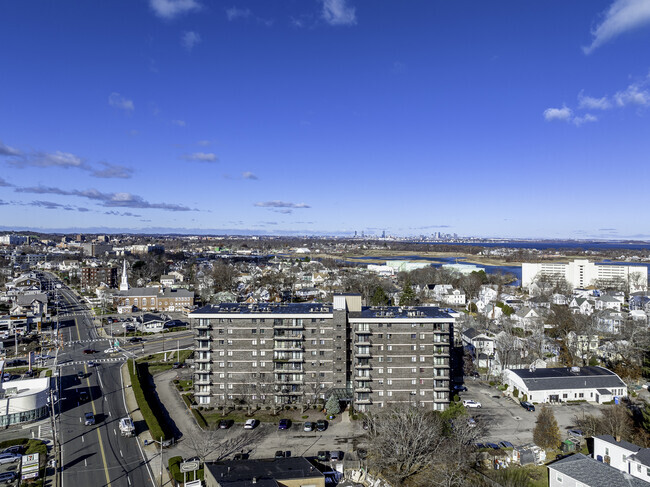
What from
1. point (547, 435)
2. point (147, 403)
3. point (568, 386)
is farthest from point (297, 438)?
point (568, 386)

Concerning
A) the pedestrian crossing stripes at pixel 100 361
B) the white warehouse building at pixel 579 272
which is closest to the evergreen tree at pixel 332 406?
the pedestrian crossing stripes at pixel 100 361

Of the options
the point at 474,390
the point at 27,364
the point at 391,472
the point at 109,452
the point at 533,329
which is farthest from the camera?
the point at 533,329

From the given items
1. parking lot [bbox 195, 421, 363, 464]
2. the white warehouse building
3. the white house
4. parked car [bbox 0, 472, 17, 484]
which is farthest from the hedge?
the white warehouse building

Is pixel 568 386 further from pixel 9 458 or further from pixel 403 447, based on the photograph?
pixel 9 458

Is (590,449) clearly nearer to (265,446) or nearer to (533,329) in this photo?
(265,446)

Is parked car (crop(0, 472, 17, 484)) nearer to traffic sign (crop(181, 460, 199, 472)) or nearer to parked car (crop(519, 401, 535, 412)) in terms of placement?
traffic sign (crop(181, 460, 199, 472))

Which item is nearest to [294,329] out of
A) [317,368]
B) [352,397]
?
[317,368]

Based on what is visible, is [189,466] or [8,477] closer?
[189,466]
